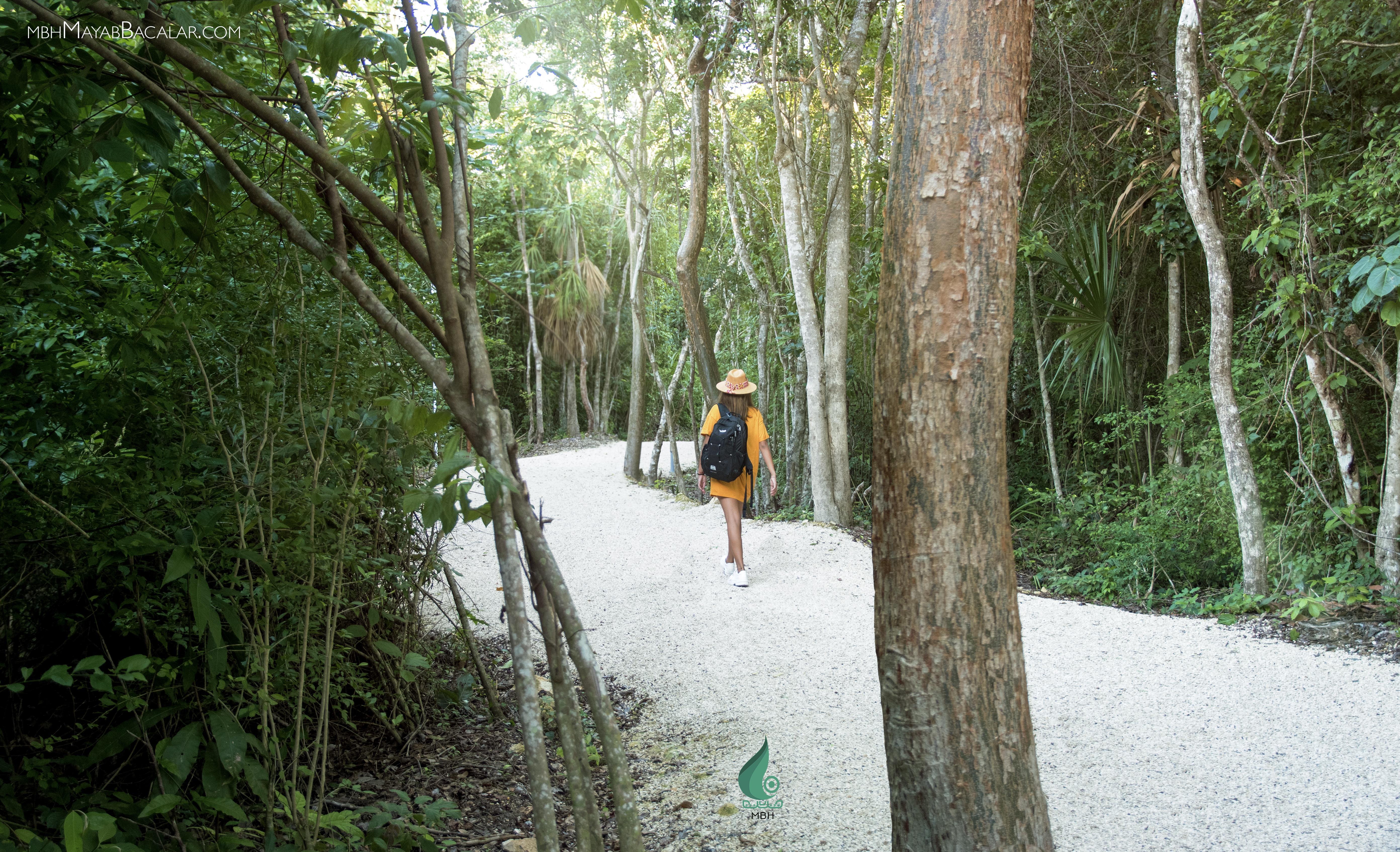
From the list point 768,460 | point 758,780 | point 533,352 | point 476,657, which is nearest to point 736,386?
point 768,460

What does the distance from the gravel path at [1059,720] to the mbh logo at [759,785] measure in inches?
1.8

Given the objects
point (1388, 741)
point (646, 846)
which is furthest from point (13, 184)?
point (1388, 741)

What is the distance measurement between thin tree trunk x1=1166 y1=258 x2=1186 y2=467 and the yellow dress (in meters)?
3.89

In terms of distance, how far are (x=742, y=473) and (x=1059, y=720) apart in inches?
110

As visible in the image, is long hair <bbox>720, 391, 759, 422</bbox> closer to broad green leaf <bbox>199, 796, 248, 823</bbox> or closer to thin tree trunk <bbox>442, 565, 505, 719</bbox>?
thin tree trunk <bbox>442, 565, 505, 719</bbox>

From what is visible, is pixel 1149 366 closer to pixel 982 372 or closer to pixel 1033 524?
pixel 1033 524

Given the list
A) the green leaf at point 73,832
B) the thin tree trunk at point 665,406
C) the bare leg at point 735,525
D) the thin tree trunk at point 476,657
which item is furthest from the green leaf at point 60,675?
the thin tree trunk at point 665,406

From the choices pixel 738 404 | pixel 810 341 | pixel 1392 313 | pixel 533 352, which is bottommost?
pixel 738 404

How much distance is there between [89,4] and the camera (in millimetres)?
1464

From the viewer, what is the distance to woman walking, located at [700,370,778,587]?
5.63 meters

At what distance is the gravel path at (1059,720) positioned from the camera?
259cm

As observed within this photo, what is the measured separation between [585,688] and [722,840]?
5.00 feet

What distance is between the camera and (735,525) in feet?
18.4

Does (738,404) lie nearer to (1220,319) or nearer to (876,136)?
(1220,319)
